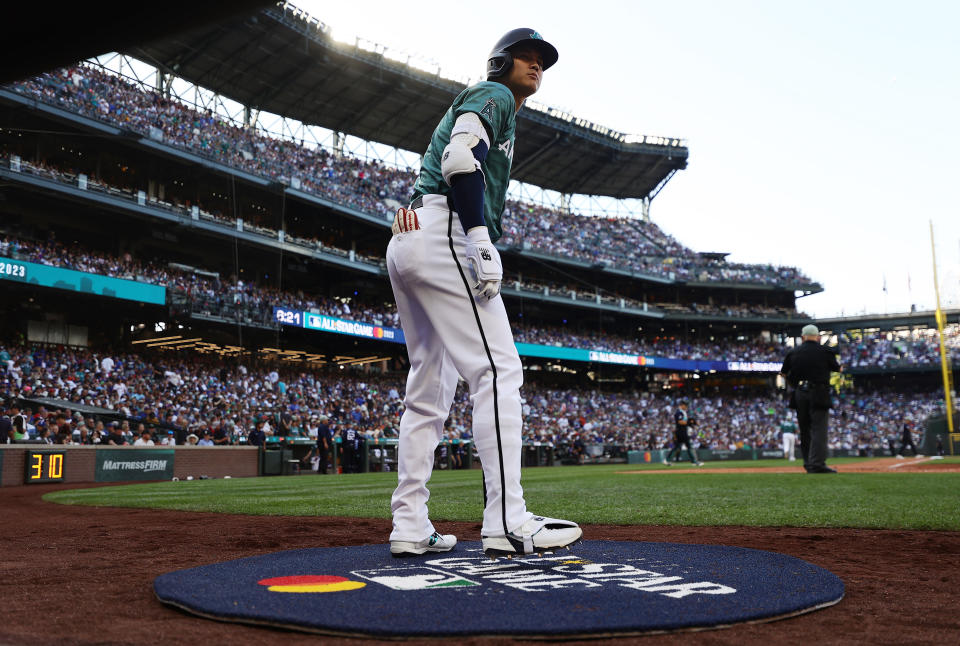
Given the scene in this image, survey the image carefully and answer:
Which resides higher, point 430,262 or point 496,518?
point 430,262

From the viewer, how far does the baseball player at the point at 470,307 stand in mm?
2916

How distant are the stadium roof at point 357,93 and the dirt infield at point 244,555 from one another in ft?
79.8

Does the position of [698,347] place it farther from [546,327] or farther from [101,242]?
[101,242]

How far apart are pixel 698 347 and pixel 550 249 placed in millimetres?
13524

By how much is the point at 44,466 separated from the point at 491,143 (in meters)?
13.7

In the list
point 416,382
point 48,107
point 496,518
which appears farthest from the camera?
point 48,107

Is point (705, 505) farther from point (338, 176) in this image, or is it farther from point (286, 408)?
point (338, 176)

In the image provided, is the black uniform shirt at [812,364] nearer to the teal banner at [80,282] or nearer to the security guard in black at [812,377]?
the security guard in black at [812,377]

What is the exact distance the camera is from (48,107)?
77.9ft

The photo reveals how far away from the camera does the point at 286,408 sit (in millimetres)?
24906

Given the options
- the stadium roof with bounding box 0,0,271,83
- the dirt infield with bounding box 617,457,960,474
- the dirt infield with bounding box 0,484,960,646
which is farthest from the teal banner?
the stadium roof with bounding box 0,0,271,83

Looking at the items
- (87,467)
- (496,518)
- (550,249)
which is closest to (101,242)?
(87,467)

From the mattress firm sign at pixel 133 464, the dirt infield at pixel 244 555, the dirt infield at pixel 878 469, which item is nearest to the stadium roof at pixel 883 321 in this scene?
the dirt infield at pixel 878 469

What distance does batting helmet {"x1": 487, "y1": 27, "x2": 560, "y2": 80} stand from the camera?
10.8 ft
